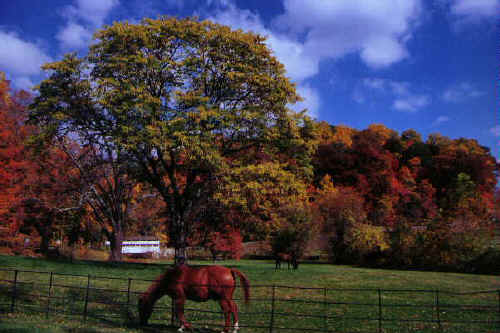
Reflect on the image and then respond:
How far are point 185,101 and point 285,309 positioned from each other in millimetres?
12930

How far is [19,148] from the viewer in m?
30.2

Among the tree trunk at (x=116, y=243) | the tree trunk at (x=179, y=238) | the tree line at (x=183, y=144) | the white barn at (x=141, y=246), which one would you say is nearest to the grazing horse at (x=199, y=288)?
the tree line at (x=183, y=144)

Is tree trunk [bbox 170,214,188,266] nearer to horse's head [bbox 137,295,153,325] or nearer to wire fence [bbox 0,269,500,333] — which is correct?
wire fence [bbox 0,269,500,333]

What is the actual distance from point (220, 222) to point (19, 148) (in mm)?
16169

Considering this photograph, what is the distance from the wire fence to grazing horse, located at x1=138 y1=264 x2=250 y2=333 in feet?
1.37

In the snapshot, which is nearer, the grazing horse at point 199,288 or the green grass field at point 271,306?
the grazing horse at point 199,288

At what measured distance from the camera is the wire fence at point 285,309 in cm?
1270

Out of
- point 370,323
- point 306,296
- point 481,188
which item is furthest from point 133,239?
point 481,188

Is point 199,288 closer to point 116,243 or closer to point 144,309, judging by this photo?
point 144,309

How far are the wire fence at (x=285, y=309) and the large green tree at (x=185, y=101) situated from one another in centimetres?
784

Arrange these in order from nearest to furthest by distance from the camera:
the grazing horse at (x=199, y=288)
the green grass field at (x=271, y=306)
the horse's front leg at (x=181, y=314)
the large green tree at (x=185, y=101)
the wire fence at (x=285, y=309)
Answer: the grazing horse at (x=199, y=288)
the horse's front leg at (x=181, y=314)
the green grass field at (x=271, y=306)
the wire fence at (x=285, y=309)
the large green tree at (x=185, y=101)

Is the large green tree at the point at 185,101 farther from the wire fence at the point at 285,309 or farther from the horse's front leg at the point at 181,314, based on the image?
the horse's front leg at the point at 181,314

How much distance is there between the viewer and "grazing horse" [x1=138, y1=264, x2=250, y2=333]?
11.4 meters

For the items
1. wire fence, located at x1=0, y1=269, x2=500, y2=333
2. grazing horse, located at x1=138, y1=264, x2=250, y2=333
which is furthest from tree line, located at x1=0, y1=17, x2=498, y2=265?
grazing horse, located at x1=138, y1=264, x2=250, y2=333
